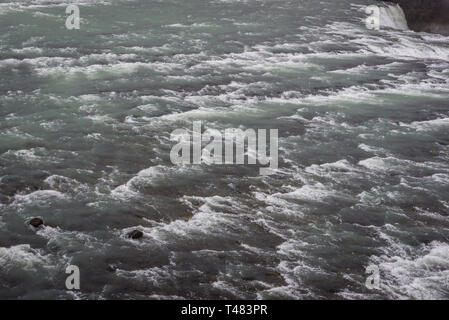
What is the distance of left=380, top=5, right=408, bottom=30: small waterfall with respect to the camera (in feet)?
87.5

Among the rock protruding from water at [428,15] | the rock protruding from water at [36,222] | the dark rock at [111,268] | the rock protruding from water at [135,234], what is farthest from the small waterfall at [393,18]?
the dark rock at [111,268]

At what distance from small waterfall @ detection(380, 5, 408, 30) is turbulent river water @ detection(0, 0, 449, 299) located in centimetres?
392

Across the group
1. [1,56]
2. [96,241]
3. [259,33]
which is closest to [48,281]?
[96,241]

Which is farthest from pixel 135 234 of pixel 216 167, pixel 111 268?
pixel 216 167

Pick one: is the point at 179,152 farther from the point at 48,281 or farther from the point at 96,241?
the point at 48,281

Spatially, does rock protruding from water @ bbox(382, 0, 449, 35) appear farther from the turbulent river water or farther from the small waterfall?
the turbulent river water

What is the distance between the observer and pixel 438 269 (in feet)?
30.6

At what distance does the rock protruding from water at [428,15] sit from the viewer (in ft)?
84.6

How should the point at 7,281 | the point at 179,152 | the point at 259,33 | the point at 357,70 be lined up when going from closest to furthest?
the point at 7,281 → the point at 179,152 → the point at 357,70 → the point at 259,33

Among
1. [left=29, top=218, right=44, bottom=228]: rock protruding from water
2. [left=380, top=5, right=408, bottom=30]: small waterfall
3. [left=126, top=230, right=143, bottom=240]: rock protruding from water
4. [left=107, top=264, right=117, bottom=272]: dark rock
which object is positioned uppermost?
[left=380, top=5, right=408, bottom=30]: small waterfall

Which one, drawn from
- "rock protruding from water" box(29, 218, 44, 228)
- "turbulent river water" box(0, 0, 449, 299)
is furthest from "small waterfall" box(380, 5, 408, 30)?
"rock protruding from water" box(29, 218, 44, 228)

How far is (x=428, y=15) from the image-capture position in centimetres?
2645

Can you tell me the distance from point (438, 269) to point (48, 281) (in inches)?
223
